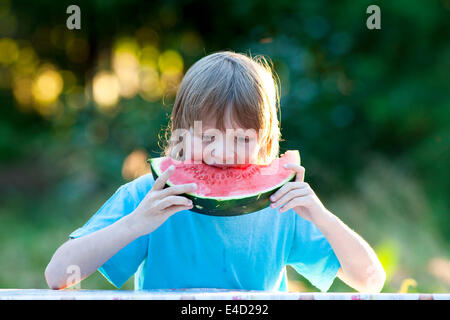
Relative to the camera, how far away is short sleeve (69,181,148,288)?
82.7 inches

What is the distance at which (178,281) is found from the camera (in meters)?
2.18

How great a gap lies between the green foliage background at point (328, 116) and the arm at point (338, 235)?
3698 millimetres

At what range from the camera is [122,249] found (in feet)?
7.02

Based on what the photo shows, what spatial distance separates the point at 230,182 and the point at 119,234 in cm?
54

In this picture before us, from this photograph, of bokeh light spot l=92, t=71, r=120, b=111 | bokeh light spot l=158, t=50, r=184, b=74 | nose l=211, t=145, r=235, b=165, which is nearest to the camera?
nose l=211, t=145, r=235, b=165

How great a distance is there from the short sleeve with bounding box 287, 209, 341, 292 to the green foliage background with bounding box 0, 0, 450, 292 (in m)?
3.62

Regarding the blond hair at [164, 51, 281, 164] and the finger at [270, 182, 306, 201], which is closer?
the finger at [270, 182, 306, 201]

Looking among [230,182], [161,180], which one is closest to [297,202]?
[230,182]

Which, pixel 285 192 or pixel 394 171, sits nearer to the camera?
pixel 285 192

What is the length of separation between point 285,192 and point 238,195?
22 centimetres

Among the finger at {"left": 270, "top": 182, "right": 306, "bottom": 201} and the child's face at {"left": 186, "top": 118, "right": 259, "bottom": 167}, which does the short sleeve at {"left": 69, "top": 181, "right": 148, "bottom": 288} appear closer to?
the child's face at {"left": 186, "top": 118, "right": 259, "bottom": 167}

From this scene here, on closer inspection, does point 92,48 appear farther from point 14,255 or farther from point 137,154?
point 14,255

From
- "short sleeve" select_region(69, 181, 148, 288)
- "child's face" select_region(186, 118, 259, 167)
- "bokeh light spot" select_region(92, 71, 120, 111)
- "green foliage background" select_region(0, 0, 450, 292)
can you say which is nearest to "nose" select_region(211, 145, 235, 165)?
→ "child's face" select_region(186, 118, 259, 167)
